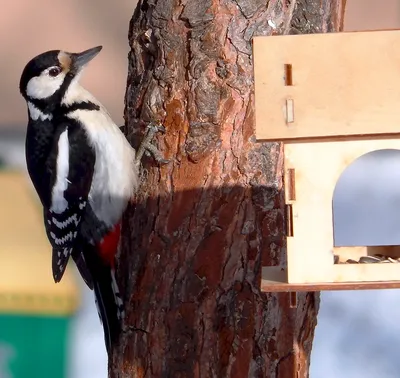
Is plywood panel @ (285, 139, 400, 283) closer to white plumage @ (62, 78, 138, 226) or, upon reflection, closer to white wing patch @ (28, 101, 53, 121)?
white plumage @ (62, 78, 138, 226)

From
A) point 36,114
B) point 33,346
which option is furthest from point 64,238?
point 33,346

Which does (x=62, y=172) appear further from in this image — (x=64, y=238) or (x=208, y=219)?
(x=208, y=219)

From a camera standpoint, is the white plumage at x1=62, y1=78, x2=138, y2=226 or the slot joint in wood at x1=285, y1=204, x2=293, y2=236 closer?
the slot joint in wood at x1=285, y1=204, x2=293, y2=236

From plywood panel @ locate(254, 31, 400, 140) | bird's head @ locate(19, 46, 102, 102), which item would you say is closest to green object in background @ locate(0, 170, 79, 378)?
bird's head @ locate(19, 46, 102, 102)

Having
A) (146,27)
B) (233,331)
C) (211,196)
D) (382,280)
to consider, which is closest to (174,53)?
(146,27)

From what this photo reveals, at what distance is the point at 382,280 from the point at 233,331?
0.61m

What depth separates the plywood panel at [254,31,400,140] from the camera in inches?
65.2

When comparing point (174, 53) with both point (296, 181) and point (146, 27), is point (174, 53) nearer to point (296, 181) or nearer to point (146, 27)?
point (146, 27)

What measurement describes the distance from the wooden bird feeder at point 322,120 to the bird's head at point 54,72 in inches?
49.6

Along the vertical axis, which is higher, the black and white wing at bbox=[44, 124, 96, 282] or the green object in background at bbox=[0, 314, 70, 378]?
the black and white wing at bbox=[44, 124, 96, 282]

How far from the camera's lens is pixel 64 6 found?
4.26 meters

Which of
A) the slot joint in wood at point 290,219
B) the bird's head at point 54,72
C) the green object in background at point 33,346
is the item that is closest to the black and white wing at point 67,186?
the bird's head at point 54,72

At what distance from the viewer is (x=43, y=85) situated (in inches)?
112

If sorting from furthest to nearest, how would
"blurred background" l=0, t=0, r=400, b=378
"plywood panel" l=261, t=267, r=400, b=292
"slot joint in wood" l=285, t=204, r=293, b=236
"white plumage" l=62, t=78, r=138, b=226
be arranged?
"blurred background" l=0, t=0, r=400, b=378, "white plumage" l=62, t=78, r=138, b=226, "slot joint in wood" l=285, t=204, r=293, b=236, "plywood panel" l=261, t=267, r=400, b=292
